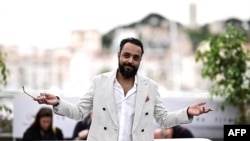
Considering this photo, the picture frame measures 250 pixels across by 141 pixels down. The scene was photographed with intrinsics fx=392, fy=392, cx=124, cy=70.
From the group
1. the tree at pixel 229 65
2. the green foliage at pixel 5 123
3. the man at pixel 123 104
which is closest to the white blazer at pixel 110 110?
the man at pixel 123 104

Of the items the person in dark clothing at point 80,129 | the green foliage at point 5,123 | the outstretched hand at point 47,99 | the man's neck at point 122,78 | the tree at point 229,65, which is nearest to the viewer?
the outstretched hand at point 47,99

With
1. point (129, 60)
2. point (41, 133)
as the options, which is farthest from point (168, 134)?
point (129, 60)

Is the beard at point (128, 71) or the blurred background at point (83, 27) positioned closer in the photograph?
the beard at point (128, 71)

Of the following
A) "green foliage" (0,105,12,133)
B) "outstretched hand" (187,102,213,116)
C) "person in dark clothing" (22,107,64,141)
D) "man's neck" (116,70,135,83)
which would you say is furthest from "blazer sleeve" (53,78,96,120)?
"green foliage" (0,105,12,133)

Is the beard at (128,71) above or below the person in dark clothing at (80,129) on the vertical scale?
above

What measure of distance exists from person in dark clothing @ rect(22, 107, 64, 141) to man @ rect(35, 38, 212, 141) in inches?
86.9

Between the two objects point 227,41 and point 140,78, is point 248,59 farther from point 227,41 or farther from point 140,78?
point 140,78

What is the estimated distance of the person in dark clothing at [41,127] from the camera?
3.97 meters

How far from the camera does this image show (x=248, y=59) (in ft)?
12.9

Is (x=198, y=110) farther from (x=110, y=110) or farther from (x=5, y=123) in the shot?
(x=5, y=123)

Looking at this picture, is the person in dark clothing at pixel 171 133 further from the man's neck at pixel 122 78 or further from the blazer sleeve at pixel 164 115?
the man's neck at pixel 122 78

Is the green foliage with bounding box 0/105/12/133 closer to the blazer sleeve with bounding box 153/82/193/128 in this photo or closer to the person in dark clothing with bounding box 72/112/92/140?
the person in dark clothing with bounding box 72/112/92/140

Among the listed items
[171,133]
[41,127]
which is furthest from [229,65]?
[41,127]

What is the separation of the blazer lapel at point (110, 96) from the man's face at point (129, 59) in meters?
0.07
